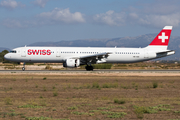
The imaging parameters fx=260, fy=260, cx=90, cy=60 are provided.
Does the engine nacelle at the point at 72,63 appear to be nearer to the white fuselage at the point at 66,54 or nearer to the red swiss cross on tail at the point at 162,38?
the white fuselage at the point at 66,54

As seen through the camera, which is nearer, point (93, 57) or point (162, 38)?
point (93, 57)

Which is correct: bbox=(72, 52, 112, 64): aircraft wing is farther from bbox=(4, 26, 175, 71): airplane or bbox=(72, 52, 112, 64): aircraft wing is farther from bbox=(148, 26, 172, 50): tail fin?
bbox=(148, 26, 172, 50): tail fin

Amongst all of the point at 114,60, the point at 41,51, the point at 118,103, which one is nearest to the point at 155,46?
the point at 114,60

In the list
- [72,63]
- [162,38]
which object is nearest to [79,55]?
[72,63]

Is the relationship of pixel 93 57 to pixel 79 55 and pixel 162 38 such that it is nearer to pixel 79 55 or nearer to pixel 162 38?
pixel 79 55

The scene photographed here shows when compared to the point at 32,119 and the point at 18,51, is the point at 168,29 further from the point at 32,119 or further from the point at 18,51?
the point at 32,119

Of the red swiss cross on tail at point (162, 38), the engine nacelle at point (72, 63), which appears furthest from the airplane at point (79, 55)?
the red swiss cross on tail at point (162, 38)

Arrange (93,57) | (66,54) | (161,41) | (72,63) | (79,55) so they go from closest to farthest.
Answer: (72,63) → (93,57) → (66,54) → (79,55) → (161,41)

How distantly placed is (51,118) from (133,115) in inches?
132

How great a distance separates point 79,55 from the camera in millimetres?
41219

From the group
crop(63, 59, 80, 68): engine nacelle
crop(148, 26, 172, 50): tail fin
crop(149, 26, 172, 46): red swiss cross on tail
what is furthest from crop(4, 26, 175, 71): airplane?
crop(149, 26, 172, 46): red swiss cross on tail

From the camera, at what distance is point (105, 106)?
41.6 ft

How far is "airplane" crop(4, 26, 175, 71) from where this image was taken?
3981 centimetres

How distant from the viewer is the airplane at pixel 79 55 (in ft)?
131
